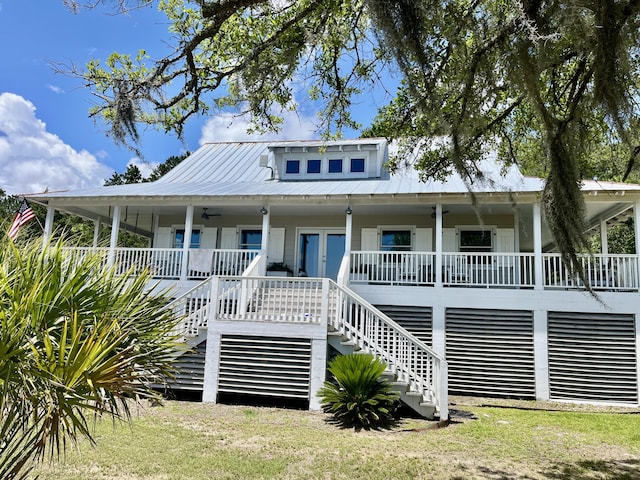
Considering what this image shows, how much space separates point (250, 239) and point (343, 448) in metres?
10.0

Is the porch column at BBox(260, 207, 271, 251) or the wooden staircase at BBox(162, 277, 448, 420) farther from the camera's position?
the porch column at BBox(260, 207, 271, 251)

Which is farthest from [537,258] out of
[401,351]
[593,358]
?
[401,351]

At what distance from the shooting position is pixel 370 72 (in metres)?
7.90

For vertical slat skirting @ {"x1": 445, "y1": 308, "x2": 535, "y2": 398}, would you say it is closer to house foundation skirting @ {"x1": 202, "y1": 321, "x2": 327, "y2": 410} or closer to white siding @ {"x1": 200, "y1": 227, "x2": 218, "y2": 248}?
house foundation skirting @ {"x1": 202, "y1": 321, "x2": 327, "y2": 410}

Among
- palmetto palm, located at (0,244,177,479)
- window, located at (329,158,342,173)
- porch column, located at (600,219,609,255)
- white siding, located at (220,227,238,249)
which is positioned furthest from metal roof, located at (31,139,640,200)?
palmetto palm, located at (0,244,177,479)

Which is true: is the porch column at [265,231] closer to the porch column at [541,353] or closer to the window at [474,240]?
the window at [474,240]

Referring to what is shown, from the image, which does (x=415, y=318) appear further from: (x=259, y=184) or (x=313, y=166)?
(x=313, y=166)

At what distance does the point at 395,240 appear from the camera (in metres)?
14.5

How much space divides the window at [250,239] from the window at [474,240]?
6.49 m

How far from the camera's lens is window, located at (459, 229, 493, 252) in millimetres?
13930

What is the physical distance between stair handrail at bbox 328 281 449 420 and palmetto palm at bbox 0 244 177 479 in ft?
18.4

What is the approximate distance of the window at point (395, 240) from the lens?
1441cm

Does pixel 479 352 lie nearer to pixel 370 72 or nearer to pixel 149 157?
A: pixel 370 72

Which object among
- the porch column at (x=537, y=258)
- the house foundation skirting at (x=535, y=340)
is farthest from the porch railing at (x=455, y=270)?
the house foundation skirting at (x=535, y=340)
